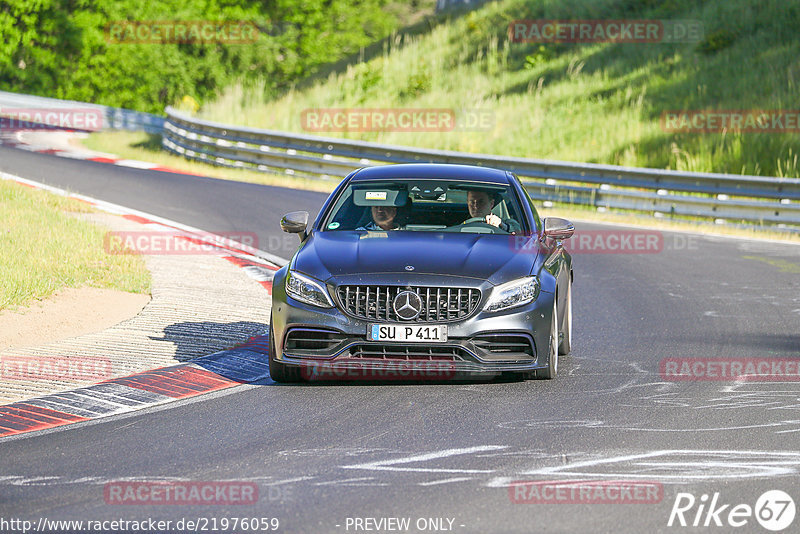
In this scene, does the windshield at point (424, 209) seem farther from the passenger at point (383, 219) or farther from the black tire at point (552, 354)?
the black tire at point (552, 354)

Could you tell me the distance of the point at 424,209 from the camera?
1017cm

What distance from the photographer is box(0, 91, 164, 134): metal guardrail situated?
39.3 m

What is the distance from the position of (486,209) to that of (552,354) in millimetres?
1591

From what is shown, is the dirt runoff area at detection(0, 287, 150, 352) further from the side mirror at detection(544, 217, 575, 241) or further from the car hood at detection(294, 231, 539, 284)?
the side mirror at detection(544, 217, 575, 241)

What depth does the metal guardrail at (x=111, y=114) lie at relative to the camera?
129 ft

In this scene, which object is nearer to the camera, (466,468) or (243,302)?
(466,468)

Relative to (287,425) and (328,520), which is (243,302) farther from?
(328,520)

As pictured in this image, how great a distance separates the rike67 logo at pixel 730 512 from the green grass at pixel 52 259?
24.2 ft

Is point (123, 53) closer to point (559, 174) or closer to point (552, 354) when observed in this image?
point (559, 174)

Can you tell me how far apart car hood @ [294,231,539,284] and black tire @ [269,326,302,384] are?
1.94 ft

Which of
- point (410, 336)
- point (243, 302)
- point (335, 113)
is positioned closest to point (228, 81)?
point (335, 113)

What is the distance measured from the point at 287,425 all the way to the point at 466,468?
59.8 inches

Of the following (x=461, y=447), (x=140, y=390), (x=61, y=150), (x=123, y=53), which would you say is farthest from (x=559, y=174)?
(x=123, y=53)

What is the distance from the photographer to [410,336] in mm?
8383
